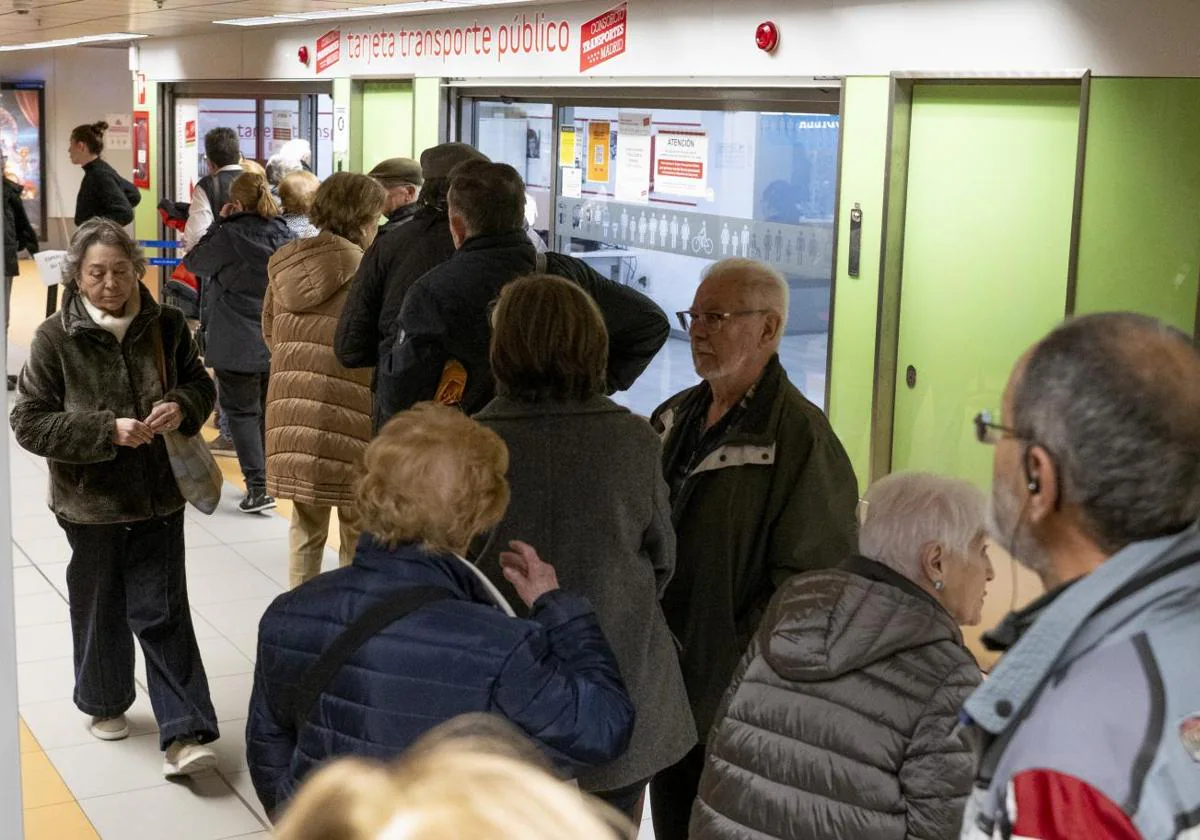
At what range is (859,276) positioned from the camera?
7078mm

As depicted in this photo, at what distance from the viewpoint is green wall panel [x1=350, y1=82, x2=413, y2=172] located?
10.9 meters

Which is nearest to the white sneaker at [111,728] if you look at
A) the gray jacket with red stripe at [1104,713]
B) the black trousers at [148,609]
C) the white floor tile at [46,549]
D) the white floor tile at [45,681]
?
the black trousers at [148,609]

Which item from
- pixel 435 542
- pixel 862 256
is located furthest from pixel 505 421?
pixel 862 256

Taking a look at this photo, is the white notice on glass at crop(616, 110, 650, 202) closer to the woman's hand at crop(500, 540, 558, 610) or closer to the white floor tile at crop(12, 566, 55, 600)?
the white floor tile at crop(12, 566, 55, 600)

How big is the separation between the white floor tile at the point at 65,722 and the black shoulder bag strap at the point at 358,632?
295 cm

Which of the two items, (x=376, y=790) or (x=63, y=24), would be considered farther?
(x=63, y=24)

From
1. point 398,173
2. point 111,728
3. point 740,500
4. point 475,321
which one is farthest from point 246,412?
point 740,500

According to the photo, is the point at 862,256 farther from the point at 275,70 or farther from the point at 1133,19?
the point at 275,70

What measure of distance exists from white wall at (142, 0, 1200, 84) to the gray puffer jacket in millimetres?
3908

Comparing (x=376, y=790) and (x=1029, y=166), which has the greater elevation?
(x=1029, y=166)

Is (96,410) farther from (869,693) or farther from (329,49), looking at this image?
(329,49)

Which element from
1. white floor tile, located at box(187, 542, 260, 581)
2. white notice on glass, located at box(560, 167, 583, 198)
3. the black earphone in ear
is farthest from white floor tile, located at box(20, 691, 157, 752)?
white notice on glass, located at box(560, 167, 583, 198)

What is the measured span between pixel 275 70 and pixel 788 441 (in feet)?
34.3

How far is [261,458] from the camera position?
827 cm
